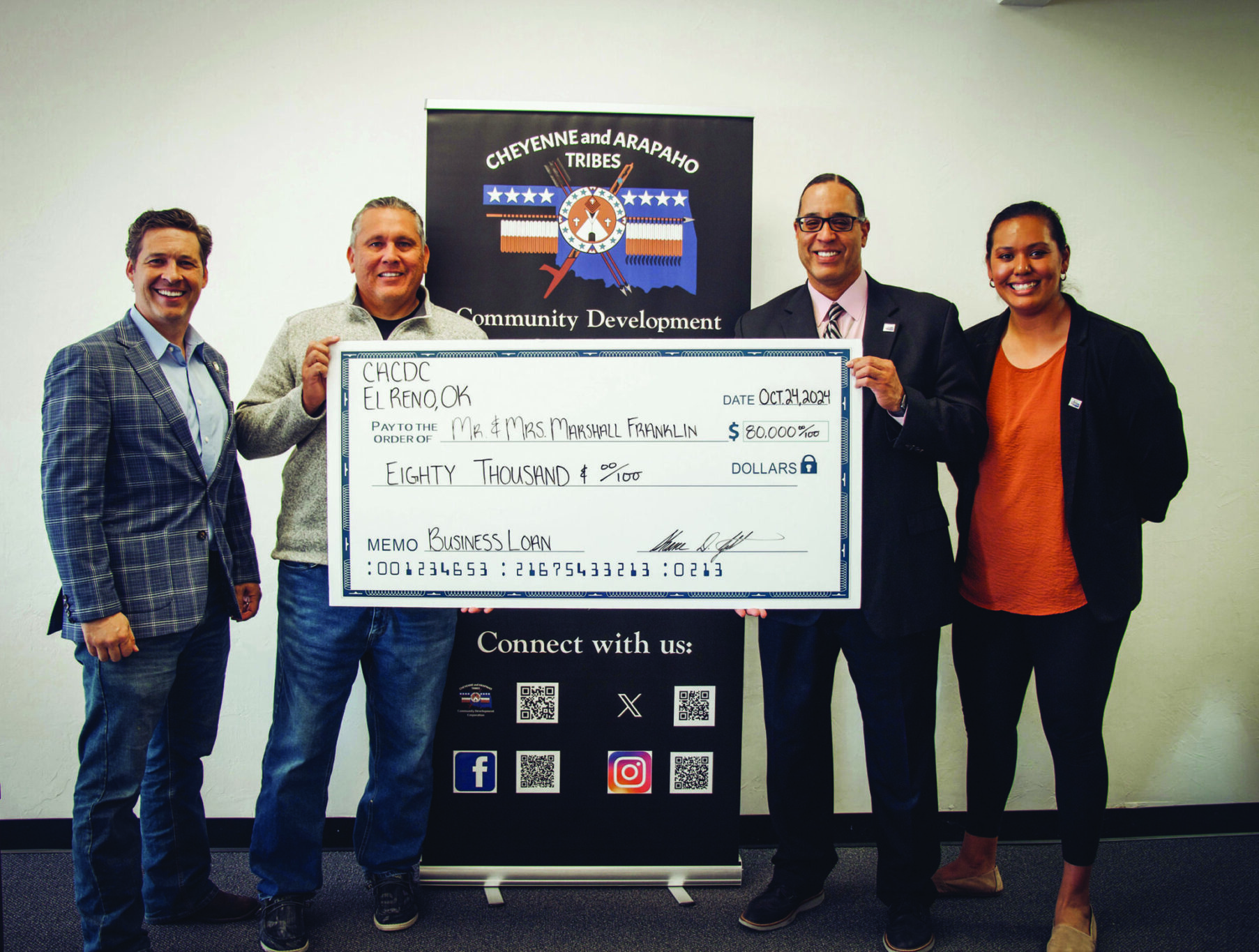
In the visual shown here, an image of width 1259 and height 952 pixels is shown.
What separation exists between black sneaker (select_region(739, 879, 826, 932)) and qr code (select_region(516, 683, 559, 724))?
772mm

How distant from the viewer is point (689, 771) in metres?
2.12

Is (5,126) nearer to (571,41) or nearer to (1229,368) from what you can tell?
(571,41)

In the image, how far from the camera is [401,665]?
6.21 feet

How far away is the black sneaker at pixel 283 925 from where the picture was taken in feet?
5.96

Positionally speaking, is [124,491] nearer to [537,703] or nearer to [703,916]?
[537,703]

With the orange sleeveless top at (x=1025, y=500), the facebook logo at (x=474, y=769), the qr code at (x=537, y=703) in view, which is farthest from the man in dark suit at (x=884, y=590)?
the facebook logo at (x=474, y=769)

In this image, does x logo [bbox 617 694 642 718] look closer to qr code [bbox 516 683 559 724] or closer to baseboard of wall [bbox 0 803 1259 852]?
qr code [bbox 516 683 559 724]

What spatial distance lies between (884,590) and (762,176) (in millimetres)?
1472

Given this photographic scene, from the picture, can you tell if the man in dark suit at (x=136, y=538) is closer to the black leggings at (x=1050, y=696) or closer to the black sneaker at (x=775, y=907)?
the black sneaker at (x=775, y=907)

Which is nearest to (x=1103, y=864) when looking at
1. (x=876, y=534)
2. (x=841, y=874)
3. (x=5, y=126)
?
(x=841, y=874)

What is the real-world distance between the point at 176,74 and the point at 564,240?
1.51 metres

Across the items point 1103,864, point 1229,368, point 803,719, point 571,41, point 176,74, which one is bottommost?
point 1103,864

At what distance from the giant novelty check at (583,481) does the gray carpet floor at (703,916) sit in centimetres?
99

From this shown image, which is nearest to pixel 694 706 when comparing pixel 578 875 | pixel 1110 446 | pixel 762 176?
pixel 578 875
